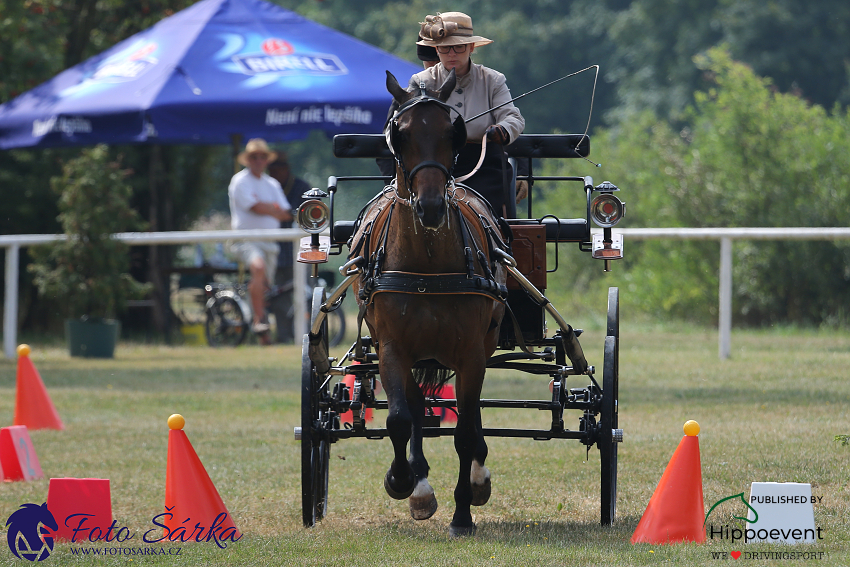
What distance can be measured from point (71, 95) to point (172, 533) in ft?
34.2

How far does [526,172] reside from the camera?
6.75 metres

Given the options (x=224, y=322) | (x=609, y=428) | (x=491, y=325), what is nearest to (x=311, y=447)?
(x=491, y=325)

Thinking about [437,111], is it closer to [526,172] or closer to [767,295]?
[526,172]

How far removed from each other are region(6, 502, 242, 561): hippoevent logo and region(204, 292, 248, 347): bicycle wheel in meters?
9.43

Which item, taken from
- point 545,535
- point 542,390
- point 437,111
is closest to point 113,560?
point 545,535

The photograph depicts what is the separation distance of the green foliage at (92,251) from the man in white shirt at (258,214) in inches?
52.3

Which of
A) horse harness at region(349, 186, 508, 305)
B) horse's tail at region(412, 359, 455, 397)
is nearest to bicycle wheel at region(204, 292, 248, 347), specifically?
horse's tail at region(412, 359, 455, 397)

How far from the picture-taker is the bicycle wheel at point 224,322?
15.0 meters

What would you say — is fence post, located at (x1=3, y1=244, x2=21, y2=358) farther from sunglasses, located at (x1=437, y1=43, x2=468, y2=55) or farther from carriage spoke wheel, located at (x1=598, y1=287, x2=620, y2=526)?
carriage spoke wheel, located at (x1=598, y1=287, x2=620, y2=526)

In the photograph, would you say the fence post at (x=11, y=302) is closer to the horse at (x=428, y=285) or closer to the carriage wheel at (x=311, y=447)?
the carriage wheel at (x=311, y=447)

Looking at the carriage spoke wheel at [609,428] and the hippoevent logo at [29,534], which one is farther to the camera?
the carriage spoke wheel at [609,428]

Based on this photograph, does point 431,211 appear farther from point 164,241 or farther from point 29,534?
point 164,241

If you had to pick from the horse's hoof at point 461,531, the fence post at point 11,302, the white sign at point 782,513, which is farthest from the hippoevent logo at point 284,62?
the white sign at point 782,513

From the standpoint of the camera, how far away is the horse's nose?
465 centimetres
